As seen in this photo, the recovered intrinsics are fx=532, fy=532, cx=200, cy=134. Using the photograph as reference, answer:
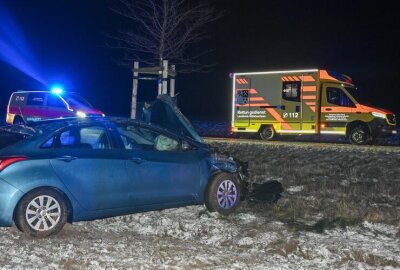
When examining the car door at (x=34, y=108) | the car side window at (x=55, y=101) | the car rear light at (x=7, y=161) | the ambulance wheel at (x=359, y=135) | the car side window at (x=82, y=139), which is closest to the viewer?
the car rear light at (x=7, y=161)

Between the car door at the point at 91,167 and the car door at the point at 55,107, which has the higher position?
the car door at the point at 55,107

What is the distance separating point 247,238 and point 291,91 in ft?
44.5

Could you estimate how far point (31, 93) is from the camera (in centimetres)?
1956

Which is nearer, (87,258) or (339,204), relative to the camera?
(87,258)

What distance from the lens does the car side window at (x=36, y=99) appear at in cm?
1931

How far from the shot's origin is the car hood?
11.2m

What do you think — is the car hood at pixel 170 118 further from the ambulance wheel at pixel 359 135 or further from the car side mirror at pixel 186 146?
the ambulance wheel at pixel 359 135

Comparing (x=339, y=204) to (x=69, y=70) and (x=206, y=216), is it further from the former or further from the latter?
(x=69, y=70)

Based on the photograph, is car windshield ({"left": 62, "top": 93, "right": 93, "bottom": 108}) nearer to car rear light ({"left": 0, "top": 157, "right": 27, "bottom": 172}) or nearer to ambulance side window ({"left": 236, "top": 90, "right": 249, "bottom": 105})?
ambulance side window ({"left": 236, "top": 90, "right": 249, "bottom": 105})

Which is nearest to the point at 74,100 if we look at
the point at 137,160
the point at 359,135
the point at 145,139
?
the point at 359,135

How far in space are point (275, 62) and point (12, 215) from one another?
153 ft

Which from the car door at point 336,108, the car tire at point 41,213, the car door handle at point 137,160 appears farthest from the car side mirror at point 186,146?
the car door at point 336,108

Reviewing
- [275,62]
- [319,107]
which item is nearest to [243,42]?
[275,62]

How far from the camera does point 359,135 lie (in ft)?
59.7
